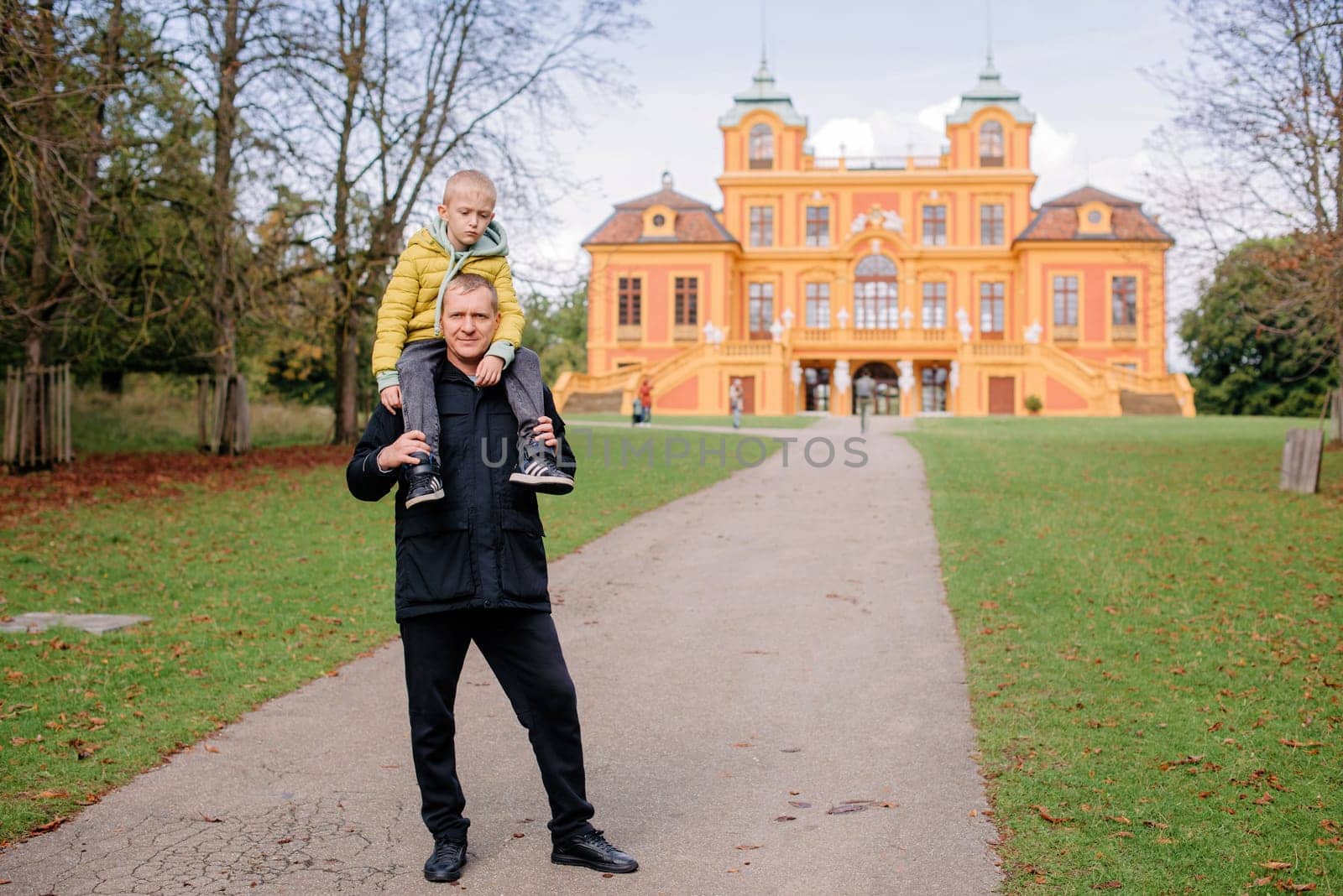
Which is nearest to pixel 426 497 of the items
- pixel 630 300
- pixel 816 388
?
pixel 816 388

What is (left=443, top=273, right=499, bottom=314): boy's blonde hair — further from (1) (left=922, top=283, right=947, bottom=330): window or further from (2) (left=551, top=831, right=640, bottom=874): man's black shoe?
(1) (left=922, top=283, right=947, bottom=330): window

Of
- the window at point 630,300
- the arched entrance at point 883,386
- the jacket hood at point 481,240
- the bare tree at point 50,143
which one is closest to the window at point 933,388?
the arched entrance at point 883,386

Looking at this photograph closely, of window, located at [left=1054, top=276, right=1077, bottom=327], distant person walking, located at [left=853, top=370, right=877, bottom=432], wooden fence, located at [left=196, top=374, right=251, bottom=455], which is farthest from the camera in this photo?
window, located at [left=1054, top=276, right=1077, bottom=327]

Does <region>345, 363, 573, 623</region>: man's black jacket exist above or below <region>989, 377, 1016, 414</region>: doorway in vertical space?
below

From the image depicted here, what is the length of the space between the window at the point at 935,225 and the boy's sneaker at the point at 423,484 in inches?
2158

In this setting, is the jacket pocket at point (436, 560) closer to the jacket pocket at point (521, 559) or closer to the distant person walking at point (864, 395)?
the jacket pocket at point (521, 559)

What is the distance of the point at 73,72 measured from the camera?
1563cm

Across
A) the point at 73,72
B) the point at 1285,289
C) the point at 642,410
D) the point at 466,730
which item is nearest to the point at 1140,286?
the point at 642,410

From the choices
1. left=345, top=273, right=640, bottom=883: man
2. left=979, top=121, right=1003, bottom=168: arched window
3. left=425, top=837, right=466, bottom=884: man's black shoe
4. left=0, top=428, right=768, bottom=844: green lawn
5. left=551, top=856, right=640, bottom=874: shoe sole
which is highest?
left=979, top=121, right=1003, bottom=168: arched window

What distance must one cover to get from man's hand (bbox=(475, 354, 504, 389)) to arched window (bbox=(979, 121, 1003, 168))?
55.9 meters

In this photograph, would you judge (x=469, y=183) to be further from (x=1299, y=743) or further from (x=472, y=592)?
(x=1299, y=743)

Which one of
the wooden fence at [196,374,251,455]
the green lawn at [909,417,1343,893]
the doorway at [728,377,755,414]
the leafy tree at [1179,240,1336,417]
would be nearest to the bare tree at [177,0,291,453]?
the wooden fence at [196,374,251,455]

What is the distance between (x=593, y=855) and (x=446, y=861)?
53cm

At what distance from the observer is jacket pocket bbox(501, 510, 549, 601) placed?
435 centimetres
